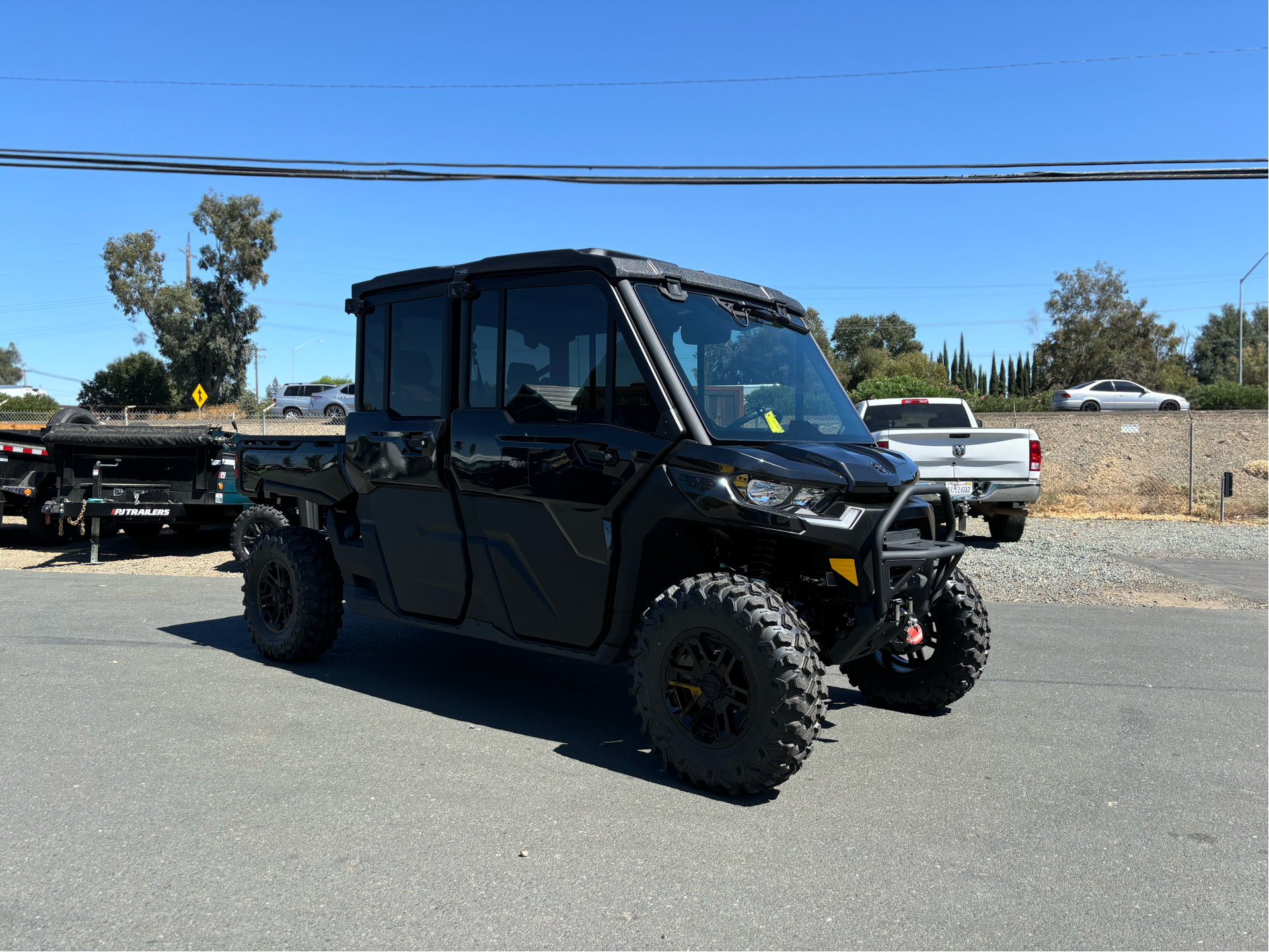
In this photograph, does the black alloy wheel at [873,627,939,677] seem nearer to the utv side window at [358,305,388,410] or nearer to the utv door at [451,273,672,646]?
the utv door at [451,273,672,646]

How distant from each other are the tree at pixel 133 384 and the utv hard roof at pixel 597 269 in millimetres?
61937

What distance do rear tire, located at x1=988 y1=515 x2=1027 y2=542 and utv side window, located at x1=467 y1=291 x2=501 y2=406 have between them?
34.8 feet

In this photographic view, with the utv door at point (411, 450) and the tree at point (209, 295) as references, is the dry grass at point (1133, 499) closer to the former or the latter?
the utv door at point (411, 450)

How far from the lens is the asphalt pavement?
10.1 feet

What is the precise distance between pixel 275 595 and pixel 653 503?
334 cm

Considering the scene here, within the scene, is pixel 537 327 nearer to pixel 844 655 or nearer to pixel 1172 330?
pixel 844 655

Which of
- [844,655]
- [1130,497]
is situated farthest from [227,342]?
[844,655]

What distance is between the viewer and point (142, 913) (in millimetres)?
3074

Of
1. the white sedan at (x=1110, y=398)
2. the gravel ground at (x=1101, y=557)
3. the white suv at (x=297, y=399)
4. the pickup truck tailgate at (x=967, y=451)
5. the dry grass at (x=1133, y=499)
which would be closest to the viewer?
the gravel ground at (x=1101, y=557)

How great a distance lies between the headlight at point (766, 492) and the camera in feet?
13.9

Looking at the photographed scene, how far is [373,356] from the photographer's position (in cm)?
592

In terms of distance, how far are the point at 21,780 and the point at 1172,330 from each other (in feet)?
220

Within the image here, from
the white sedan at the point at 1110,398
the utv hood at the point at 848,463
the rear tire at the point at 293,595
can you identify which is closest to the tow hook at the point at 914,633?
the utv hood at the point at 848,463

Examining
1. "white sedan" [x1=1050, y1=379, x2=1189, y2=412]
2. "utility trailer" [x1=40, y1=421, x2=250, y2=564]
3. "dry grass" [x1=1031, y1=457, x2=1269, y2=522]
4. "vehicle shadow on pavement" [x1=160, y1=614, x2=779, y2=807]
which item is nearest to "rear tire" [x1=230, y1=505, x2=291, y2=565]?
"utility trailer" [x1=40, y1=421, x2=250, y2=564]
